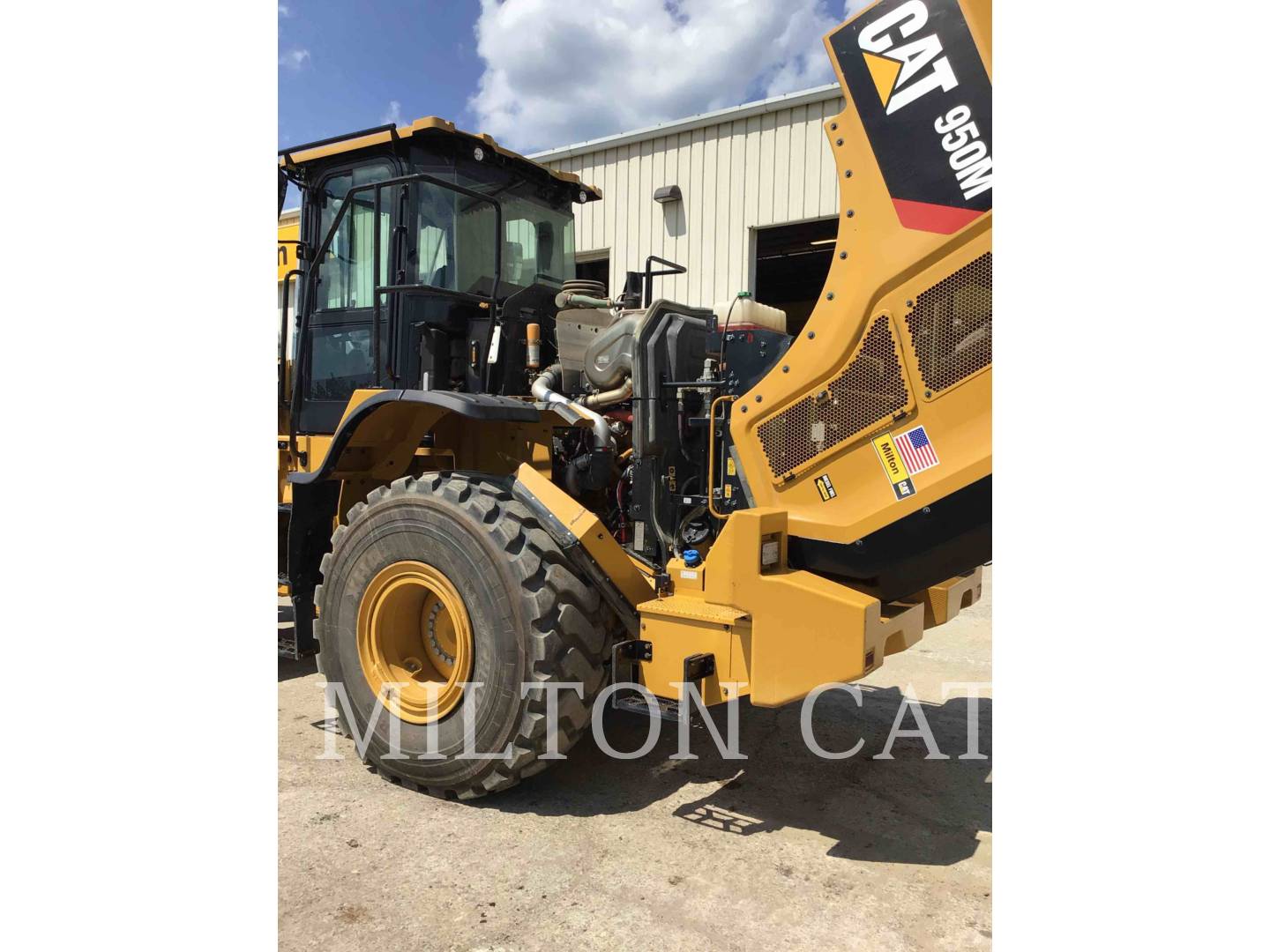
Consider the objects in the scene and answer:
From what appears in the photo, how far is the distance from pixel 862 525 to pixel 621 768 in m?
1.68

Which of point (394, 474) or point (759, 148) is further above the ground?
point (759, 148)

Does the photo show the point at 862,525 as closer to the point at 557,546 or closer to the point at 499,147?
the point at 557,546

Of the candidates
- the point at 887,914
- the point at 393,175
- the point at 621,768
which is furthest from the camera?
the point at 393,175

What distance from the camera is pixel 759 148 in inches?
380

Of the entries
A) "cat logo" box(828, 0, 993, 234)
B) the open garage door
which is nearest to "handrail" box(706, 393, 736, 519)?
"cat logo" box(828, 0, 993, 234)

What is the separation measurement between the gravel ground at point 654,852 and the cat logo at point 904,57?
256cm

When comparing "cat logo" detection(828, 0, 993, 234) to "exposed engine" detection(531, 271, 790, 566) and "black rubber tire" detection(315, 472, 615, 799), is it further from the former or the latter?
"black rubber tire" detection(315, 472, 615, 799)

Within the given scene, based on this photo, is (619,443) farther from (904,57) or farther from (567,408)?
(904,57)

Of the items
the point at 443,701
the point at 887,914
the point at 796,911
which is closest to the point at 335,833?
the point at 443,701

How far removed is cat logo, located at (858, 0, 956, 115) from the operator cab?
7.05 feet

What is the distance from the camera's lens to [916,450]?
2801 mm

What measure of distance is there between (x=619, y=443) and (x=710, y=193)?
6.97 meters

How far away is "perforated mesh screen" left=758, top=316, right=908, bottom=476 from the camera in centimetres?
284

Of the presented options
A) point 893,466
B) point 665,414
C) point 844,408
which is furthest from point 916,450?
point 665,414
